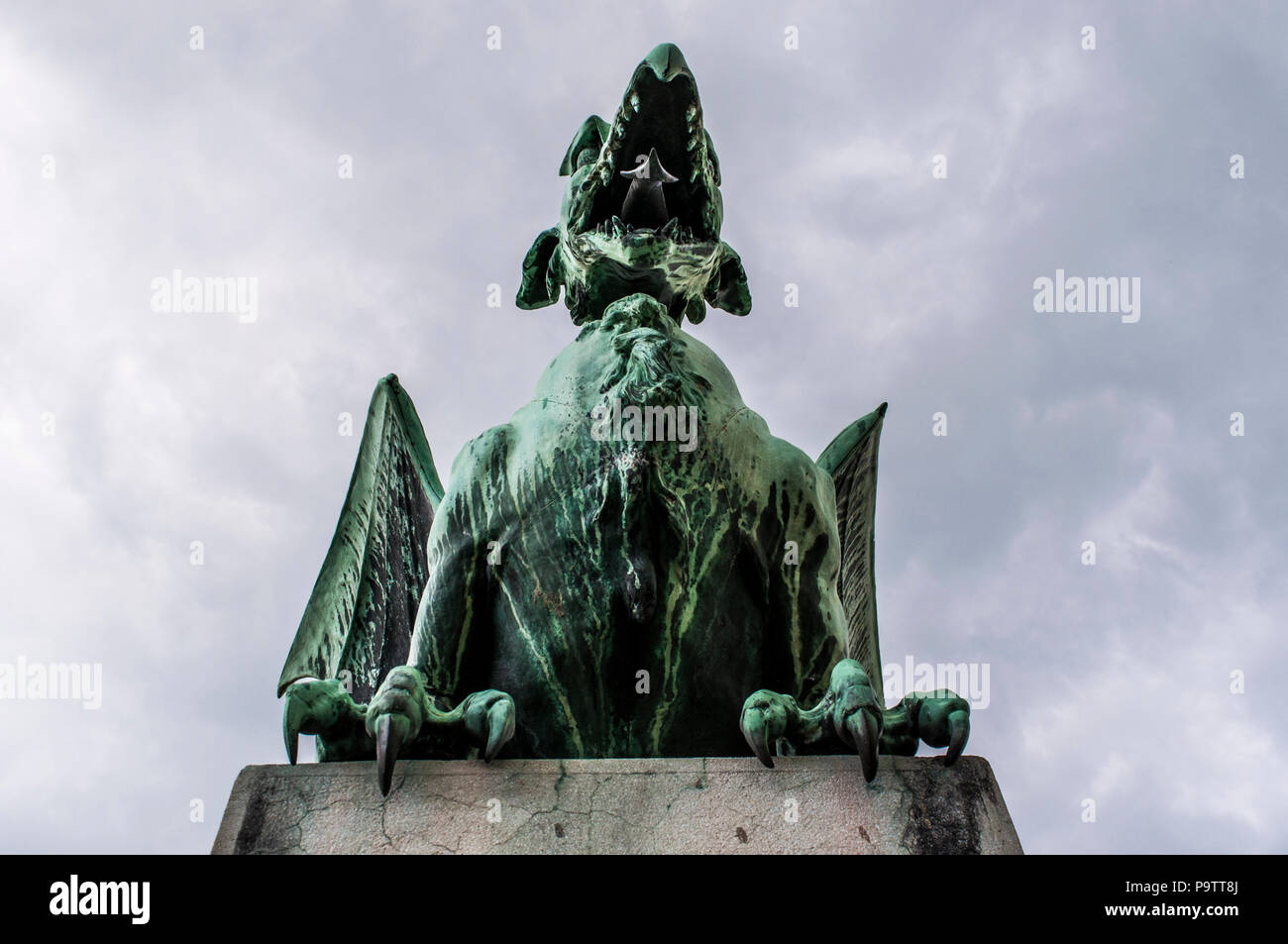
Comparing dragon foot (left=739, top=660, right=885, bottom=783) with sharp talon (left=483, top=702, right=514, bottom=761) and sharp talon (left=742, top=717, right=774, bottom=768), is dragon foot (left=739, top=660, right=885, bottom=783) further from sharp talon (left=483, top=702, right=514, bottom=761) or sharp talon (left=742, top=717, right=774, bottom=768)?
sharp talon (left=483, top=702, right=514, bottom=761)

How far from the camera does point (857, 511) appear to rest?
4.99m

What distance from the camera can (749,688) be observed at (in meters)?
3.82

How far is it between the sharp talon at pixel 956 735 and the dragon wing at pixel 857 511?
5.92 feet

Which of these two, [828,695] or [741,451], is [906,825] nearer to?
[828,695]

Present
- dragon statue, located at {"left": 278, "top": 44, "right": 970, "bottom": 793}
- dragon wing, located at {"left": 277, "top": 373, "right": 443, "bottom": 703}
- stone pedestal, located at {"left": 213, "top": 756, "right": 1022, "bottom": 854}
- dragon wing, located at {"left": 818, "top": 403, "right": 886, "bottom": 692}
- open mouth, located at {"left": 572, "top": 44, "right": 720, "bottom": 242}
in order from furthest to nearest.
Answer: dragon wing, located at {"left": 818, "top": 403, "right": 886, "bottom": 692}, open mouth, located at {"left": 572, "top": 44, "right": 720, "bottom": 242}, dragon wing, located at {"left": 277, "top": 373, "right": 443, "bottom": 703}, dragon statue, located at {"left": 278, "top": 44, "right": 970, "bottom": 793}, stone pedestal, located at {"left": 213, "top": 756, "right": 1022, "bottom": 854}

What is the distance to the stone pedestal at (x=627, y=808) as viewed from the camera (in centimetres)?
294

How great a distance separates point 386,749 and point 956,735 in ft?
5.09

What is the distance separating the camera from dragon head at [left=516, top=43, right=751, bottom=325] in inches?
180

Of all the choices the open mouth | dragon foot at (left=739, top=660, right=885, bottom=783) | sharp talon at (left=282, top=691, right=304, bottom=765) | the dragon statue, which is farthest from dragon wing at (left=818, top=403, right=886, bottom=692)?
sharp talon at (left=282, top=691, right=304, bottom=765)

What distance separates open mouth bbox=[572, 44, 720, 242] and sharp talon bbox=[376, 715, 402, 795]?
2.49 meters

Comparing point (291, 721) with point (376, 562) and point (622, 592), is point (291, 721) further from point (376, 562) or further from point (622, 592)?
point (376, 562)

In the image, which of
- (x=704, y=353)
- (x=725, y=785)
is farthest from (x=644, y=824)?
(x=704, y=353)

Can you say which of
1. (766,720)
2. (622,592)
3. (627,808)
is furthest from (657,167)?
(627,808)

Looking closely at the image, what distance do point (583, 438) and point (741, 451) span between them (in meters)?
0.57
